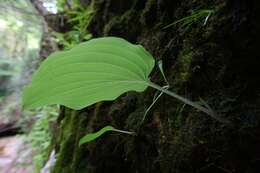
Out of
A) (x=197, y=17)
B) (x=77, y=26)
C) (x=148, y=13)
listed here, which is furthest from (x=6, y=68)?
(x=197, y=17)

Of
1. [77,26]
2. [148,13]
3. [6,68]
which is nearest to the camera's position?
[148,13]

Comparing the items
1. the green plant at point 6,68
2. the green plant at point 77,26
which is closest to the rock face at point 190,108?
the green plant at point 77,26

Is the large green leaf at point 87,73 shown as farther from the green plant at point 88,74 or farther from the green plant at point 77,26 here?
the green plant at point 77,26

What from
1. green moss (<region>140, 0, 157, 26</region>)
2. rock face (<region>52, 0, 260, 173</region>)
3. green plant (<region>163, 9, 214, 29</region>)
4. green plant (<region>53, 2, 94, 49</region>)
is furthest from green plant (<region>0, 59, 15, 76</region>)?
green plant (<region>163, 9, 214, 29</region>)

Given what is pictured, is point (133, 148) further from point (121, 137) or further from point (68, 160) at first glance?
point (68, 160)

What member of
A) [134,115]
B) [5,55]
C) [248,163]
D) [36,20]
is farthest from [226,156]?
[5,55]

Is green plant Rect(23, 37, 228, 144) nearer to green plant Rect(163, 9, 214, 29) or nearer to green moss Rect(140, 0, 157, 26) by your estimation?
green plant Rect(163, 9, 214, 29)

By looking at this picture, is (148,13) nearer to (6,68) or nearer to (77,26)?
(77,26)
